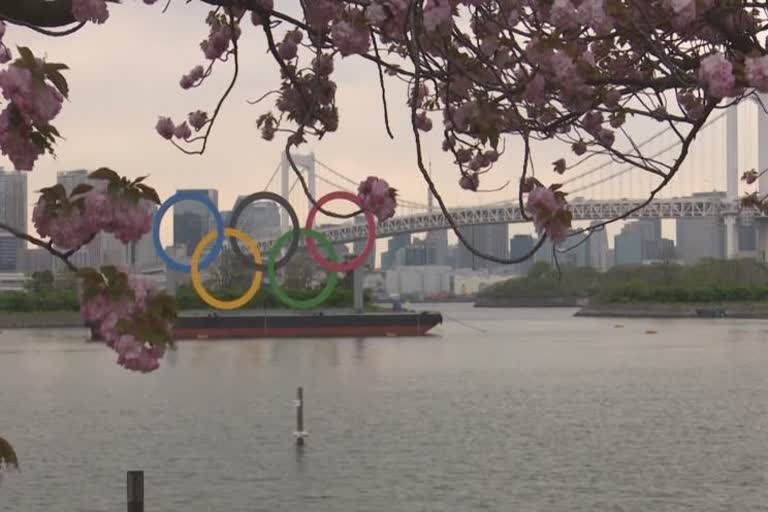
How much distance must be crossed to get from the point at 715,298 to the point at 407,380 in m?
81.6

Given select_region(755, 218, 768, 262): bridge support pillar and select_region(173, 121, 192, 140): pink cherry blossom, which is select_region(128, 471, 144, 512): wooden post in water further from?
select_region(755, 218, 768, 262): bridge support pillar

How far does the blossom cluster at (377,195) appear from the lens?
6.06 m

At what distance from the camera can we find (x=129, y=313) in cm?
436

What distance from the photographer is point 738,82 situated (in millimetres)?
5750

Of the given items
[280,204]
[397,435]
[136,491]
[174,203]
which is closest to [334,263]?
[280,204]

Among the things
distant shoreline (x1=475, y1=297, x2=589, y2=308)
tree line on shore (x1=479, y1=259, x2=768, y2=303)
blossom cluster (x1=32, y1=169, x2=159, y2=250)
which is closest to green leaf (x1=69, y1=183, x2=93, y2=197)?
blossom cluster (x1=32, y1=169, x2=159, y2=250)

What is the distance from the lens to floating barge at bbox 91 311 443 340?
6744cm

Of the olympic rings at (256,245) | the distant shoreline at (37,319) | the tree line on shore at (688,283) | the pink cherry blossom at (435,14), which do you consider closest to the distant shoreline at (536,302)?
the tree line on shore at (688,283)

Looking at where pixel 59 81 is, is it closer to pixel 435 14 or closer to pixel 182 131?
pixel 435 14

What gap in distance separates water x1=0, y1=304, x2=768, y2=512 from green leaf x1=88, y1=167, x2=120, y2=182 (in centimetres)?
1177

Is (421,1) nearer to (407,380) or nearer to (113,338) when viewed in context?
(113,338)

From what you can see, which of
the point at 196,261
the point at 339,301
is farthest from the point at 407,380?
the point at 339,301

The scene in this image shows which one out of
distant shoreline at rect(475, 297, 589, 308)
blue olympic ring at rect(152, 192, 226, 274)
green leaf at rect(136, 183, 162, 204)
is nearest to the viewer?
green leaf at rect(136, 183, 162, 204)

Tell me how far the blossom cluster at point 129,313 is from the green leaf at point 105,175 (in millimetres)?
301
